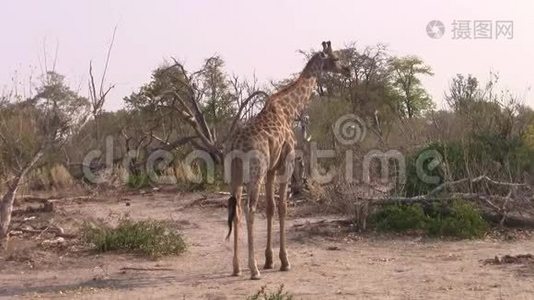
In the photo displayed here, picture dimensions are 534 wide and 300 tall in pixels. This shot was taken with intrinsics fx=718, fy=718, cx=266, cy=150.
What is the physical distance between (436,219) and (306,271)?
309 centimetres

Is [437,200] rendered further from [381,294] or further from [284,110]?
[381,294]

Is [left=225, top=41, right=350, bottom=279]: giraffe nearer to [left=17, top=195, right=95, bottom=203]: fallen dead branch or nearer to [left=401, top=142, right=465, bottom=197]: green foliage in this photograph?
[left=401, top=142, right=465, bottom=197]: green foliage

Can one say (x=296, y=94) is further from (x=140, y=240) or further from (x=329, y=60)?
(x=140, y=240)

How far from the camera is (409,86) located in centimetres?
3162

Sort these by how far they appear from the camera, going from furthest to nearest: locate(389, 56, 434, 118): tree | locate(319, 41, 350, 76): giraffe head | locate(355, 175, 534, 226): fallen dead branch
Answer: locate(389, 56, 434, 118): tree → locate(355, 175, 534, 226): fallen dead branch → locate(319, 41, 350, 76): giraffe head

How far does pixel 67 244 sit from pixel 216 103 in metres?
14.8

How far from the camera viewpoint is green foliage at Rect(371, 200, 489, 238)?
9.99 metres

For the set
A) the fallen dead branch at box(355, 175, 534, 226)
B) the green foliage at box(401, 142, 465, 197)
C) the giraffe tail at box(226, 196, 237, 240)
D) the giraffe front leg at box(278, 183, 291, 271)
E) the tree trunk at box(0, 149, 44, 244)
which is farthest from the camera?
the green foliage at box(401, 142, 465, 197)

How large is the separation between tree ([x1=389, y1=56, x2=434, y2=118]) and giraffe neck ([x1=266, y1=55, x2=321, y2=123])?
2113cm

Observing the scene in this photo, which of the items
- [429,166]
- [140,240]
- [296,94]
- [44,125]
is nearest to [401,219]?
[429,166]

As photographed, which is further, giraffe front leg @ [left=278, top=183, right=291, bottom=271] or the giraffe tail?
giraffe front leg @ [left=278, top=183, right=291, bottom=271]

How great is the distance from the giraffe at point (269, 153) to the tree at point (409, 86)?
21.3 metres

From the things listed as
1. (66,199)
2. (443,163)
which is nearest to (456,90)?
(443,163)

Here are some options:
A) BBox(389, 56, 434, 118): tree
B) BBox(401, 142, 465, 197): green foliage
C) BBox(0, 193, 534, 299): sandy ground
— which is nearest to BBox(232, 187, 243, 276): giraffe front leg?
BBox(0, 193, 534, 299): sandy ground
